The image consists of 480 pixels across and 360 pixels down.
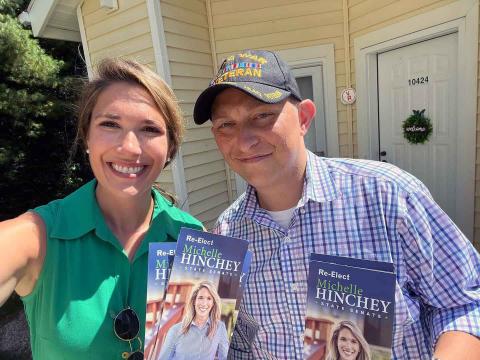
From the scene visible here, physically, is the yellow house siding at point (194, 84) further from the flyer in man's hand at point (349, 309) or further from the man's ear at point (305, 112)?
the flyer in man's hand at point (349, 309)

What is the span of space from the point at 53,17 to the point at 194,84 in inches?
86.7

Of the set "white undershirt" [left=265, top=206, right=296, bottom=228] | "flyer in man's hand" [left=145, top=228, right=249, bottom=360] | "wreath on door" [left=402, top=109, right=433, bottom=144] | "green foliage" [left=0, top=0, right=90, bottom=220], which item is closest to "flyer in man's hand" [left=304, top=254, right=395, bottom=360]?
"flyer in man's hand" [left=145, top=228, right=249, bottom=360]

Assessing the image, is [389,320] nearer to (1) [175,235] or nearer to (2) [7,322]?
(1) [175,235]

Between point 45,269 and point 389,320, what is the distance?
1081 millimetres

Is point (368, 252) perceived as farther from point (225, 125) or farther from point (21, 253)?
point (21, 253)

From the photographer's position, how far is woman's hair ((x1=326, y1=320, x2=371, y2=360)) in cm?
86

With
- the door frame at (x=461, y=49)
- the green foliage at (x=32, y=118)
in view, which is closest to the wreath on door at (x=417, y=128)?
the door frame at (x=461, y=49)

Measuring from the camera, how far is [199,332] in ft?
3.44

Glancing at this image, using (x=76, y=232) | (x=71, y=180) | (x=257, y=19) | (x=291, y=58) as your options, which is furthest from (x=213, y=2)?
(x=71, y=180)

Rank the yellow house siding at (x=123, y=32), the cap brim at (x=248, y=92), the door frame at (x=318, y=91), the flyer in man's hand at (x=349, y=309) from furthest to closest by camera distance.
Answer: the door frame at (x=318, y=91)
the yellow house siding at (x=123, y=32)
the cap brim at (x=248, y=92)
the flyer in man's hand at (x=349, y=309)

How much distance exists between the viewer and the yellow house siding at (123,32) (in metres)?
4.11

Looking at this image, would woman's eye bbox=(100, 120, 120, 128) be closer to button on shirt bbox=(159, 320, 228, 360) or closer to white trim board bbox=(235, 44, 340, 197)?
button on shirt bbox=(159, 320, 228, 360)

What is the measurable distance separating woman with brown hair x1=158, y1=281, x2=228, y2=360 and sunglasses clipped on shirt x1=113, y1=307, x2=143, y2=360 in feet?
0.77

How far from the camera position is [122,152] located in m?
1.34
